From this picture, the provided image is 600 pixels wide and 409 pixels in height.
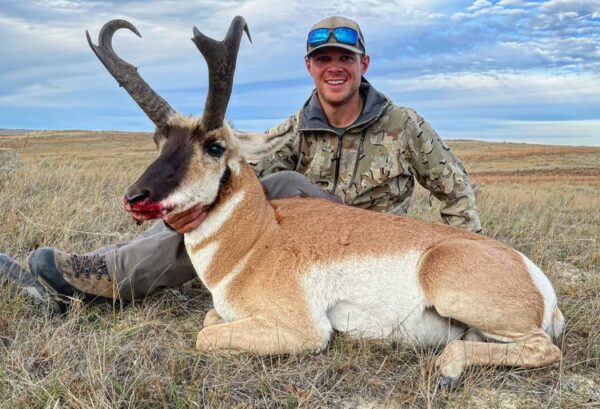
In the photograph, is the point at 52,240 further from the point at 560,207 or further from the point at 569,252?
the point at 560,207

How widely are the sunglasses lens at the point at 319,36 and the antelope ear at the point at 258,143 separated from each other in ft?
7.25

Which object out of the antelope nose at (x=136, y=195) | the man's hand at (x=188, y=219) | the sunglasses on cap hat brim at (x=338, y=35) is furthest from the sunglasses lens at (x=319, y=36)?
the antelope nose at (x=136, y=195)

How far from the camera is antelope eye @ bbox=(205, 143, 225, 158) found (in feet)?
A: 16.2

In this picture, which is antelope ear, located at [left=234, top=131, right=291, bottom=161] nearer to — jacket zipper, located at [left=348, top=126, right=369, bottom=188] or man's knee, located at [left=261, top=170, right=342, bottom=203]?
man's knee, located at [left=261, top=170, right=342, bottom=203]

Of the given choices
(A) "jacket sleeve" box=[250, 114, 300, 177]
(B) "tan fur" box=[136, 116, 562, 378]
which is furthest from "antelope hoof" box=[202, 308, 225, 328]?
(A) "jacket sleeve" box=[250, 114, 300, 177]

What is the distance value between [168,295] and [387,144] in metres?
3.34

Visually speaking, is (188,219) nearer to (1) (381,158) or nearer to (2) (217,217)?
(2) (217,217)

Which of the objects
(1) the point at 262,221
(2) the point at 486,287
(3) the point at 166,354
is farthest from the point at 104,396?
(2) the point at 486,287

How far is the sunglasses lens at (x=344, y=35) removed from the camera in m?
7.14

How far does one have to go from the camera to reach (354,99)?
751cm

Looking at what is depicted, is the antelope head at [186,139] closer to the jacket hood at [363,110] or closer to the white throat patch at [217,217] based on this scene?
the white throat patch at [217,217]

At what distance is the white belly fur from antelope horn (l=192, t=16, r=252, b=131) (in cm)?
156

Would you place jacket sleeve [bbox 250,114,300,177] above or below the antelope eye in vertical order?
below

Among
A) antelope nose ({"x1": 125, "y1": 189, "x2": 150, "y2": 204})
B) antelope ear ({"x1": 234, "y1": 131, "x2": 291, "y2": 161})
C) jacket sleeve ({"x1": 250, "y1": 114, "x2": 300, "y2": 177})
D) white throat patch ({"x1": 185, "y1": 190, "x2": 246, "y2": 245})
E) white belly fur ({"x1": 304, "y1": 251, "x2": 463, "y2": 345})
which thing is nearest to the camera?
antelope nose ({"x1": 125, "y1": 189, "x2": 150, "y2": 204})
